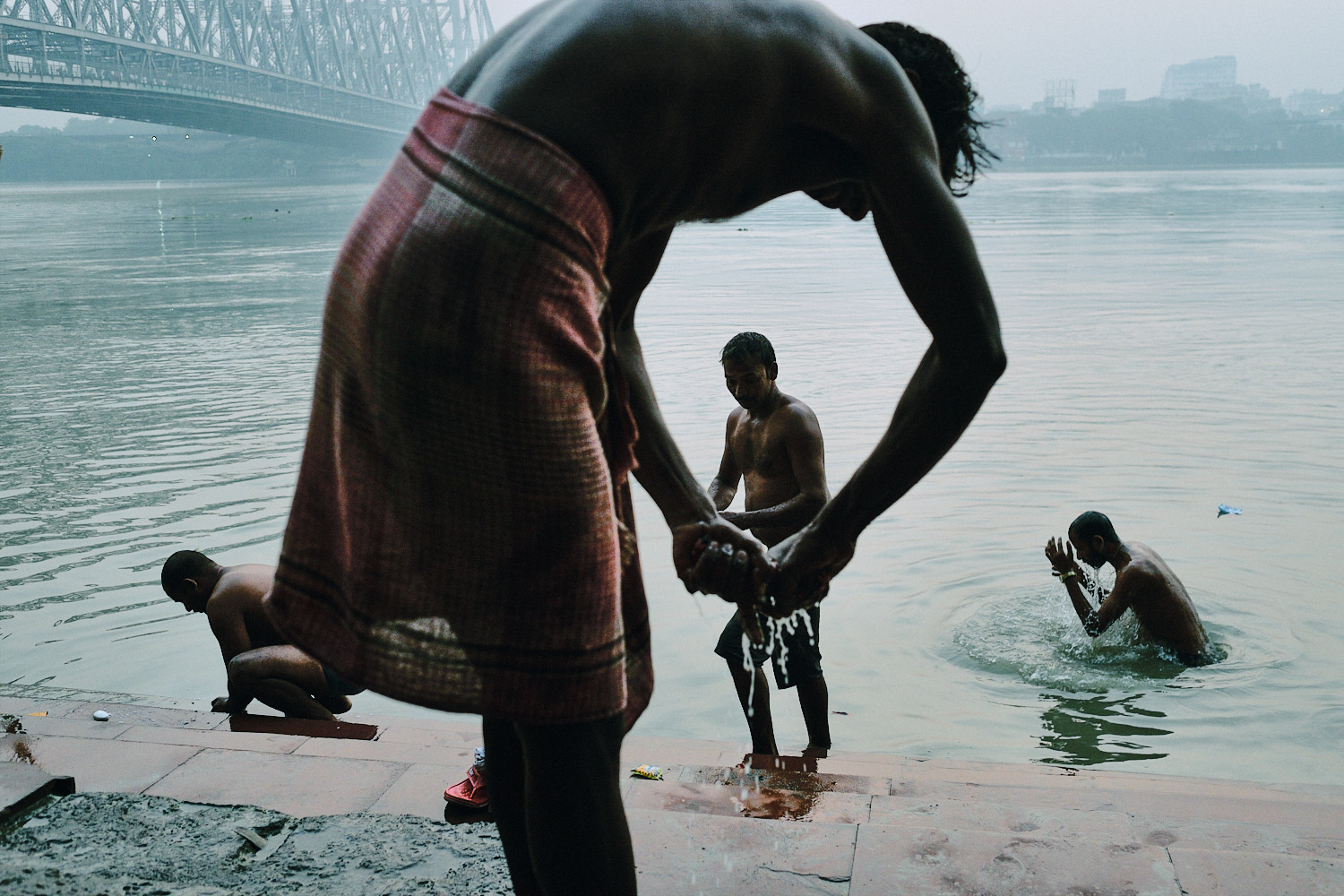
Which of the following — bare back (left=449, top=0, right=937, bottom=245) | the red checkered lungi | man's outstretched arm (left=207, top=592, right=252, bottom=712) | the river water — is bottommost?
the river water

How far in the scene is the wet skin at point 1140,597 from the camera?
4.69 m

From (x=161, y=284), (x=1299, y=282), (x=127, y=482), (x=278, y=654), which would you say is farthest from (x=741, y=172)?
(x=161, y=284)

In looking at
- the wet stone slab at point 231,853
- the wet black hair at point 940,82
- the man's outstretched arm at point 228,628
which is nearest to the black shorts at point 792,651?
the wet stone slab at point 231,853

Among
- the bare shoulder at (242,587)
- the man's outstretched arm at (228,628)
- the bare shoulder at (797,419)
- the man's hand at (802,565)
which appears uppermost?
the man's hand at (802,565)

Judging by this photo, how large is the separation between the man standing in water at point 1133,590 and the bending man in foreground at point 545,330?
359cm

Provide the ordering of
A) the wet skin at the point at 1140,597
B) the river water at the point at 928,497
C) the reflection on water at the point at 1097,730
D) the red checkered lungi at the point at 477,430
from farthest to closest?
the wet skin at the point at 1140,597 → the river water at the point at 928,497 → the reflection on water at the point at 1097,730 → the red checkered lungi at the point at 477,430

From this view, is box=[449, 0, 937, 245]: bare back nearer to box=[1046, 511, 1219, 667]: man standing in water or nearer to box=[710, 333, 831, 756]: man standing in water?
box=[710, 333, 831, 756]: man standing in water

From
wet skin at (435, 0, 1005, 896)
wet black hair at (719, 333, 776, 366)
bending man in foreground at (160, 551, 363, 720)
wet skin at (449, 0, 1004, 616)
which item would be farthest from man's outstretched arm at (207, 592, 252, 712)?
wet skin at (449, 0, 1004, 616)

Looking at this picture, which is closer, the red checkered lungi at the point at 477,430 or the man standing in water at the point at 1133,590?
the red checkered lungi at the point at 477,430

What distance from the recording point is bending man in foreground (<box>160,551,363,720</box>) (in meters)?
4.06

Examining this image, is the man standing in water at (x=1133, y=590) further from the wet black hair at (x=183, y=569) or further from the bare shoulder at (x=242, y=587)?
the wet black hair at (x=183, y=569)

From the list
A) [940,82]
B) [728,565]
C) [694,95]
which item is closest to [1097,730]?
[728,565]

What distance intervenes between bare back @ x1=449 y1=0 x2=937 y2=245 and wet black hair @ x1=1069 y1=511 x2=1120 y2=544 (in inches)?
146

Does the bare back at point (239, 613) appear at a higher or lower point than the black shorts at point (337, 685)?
higher
